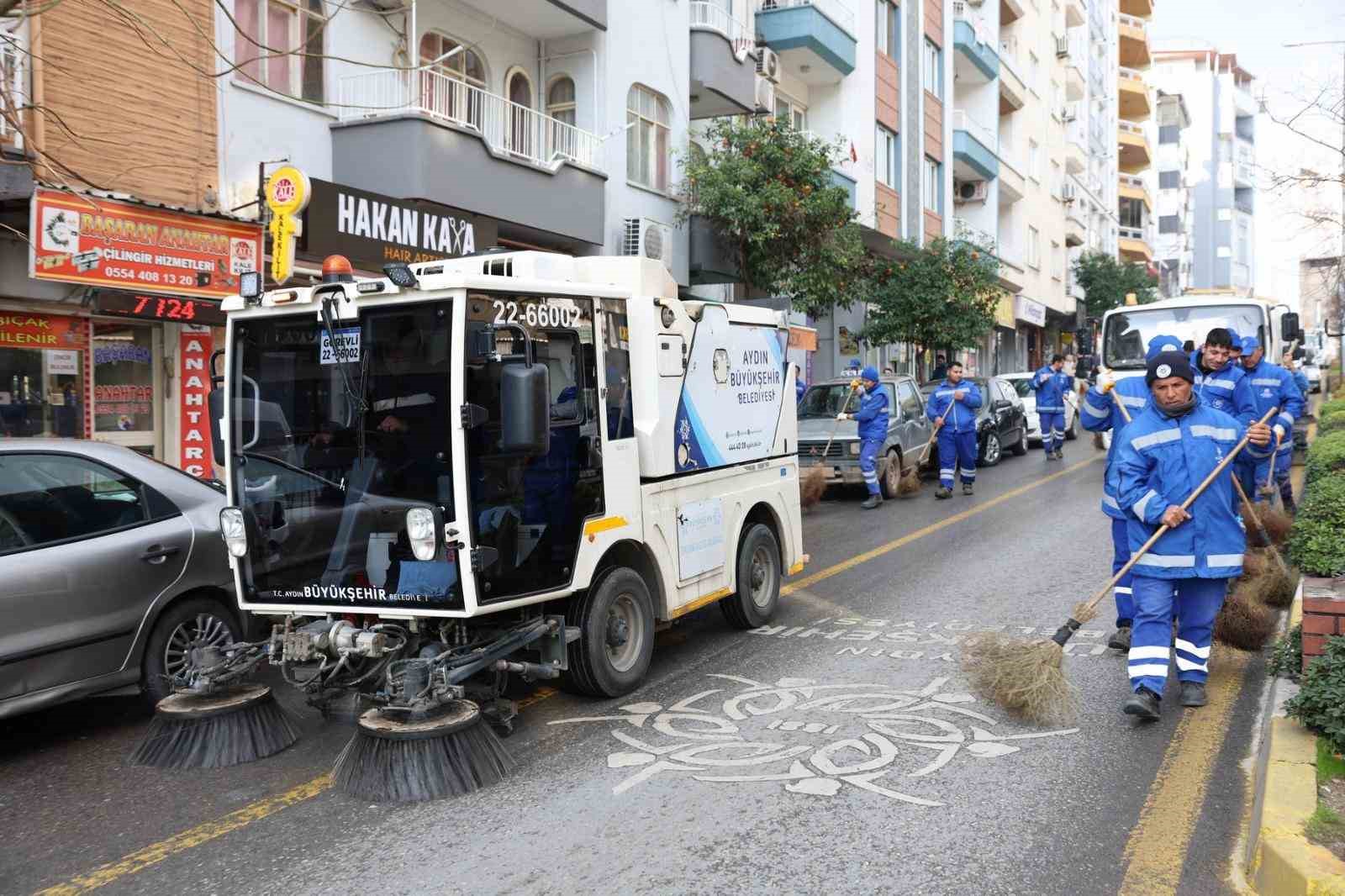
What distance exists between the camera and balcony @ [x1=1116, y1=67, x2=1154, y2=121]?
6481 centimetres

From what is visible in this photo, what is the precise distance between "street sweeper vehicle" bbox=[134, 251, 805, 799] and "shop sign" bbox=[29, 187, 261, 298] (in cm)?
414

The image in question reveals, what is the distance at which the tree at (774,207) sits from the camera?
19375 millimetres

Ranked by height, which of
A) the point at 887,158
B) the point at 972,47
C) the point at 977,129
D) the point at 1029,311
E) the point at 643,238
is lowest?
the point at 643,238

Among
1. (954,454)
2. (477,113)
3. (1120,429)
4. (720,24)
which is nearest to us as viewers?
(1120,429)

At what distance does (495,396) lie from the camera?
17.8ft

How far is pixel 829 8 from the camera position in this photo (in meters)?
25.4

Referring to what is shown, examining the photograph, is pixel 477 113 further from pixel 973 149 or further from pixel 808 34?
pixel 973 149

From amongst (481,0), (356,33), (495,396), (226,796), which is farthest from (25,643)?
(481,0)

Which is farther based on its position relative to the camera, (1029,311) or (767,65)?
(1029,311)

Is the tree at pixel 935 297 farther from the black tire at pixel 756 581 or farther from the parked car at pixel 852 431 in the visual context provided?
the black tire at pixel 756 581

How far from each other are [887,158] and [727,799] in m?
26.8

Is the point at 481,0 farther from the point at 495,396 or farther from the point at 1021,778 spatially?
the point at 1021,778

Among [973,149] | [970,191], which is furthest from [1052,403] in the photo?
[970,191]

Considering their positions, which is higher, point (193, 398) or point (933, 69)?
point (933, 69)
